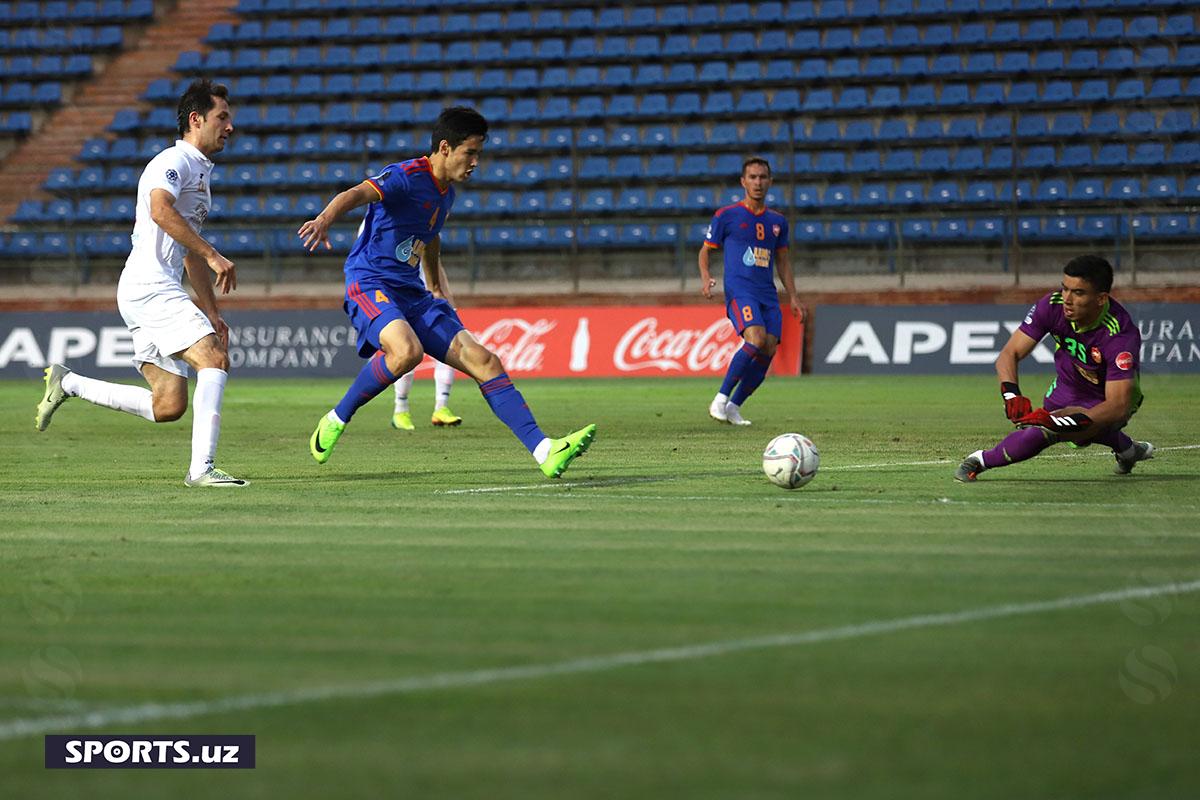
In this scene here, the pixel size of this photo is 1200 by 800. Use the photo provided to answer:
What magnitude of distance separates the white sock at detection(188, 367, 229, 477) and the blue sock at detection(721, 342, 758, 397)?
21.8ft

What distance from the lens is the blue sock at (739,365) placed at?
14.8m

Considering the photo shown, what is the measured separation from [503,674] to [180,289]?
224 inches

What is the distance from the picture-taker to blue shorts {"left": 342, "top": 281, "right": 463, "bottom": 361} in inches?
379

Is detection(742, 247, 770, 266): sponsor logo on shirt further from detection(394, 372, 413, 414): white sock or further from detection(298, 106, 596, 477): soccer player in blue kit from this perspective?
detection(298, 106, 596, 477): soccer player in blue kit

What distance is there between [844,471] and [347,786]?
7122 millimetres

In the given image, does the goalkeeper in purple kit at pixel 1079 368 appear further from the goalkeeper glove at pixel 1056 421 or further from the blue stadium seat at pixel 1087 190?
the blue stadium seat at pixel 1087 190

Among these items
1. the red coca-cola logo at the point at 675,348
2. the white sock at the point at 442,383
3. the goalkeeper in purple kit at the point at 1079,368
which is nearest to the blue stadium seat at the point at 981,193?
the red coca-cola logo at the point at 675,348

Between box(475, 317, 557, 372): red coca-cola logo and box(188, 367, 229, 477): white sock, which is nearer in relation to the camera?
box(188, 367, 229, 477): white sock

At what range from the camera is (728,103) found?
103 ft

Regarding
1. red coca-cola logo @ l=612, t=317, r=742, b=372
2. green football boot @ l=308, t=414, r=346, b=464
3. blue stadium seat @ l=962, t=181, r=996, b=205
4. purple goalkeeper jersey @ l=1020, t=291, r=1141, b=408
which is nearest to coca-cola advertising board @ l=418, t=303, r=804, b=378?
red coca-cola logo @ l=612, t=317, r=742, b=372

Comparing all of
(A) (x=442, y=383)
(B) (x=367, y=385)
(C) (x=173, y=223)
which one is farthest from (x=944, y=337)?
(C) (x=173, y=223)

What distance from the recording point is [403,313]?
9.78 metres

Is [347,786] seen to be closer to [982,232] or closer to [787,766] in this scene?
[787,766]

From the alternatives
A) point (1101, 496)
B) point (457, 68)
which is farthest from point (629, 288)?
point (1101, 496)
